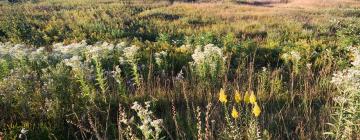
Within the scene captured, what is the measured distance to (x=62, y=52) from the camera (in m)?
7.92

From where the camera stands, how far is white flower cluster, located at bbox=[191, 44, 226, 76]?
648 cm

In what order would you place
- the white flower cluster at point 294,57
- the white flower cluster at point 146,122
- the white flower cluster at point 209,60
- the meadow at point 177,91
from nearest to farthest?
the white flower cluster at point 146,122 < the meadow at point 177,91 < the white flower cluster at point 209,60 < the white flower cluster at point 294,57

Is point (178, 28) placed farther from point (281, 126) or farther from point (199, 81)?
point (281, 126)

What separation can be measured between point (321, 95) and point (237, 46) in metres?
4.18

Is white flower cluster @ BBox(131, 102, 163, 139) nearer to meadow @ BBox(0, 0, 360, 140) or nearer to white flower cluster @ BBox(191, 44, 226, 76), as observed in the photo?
meadow @ BBox(0, 0, 360, 140)

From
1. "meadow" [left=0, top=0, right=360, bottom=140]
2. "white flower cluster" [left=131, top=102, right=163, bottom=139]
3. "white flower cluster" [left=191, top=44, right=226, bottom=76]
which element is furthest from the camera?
"white flower cluster" [left=191, top=44, right=226, bottom=76]

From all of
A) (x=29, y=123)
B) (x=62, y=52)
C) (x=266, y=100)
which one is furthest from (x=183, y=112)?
(x=62, y=52)

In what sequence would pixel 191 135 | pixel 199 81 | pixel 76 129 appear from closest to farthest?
pixel 191 135, pixel 76 129, pixel 199 81

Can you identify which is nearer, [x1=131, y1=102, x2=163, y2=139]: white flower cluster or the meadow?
[x1=131, y1=102, x2=163, y2=139]: white flower cluster

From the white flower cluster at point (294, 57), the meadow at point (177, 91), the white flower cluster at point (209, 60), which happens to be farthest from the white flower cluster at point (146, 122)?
the white flower cluster at point (294, 57)

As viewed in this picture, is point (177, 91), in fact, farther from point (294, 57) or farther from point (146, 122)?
point (146, 122)

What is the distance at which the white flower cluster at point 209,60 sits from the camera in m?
6.48

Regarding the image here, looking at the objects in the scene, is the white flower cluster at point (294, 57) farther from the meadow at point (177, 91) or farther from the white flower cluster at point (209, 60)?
the white flower cluster at point (209, 60)

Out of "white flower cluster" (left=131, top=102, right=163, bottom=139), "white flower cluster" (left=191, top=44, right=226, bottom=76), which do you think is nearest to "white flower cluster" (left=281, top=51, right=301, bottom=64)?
"white flower cluster" (left=191, top=44, right=226, bottom=76)
